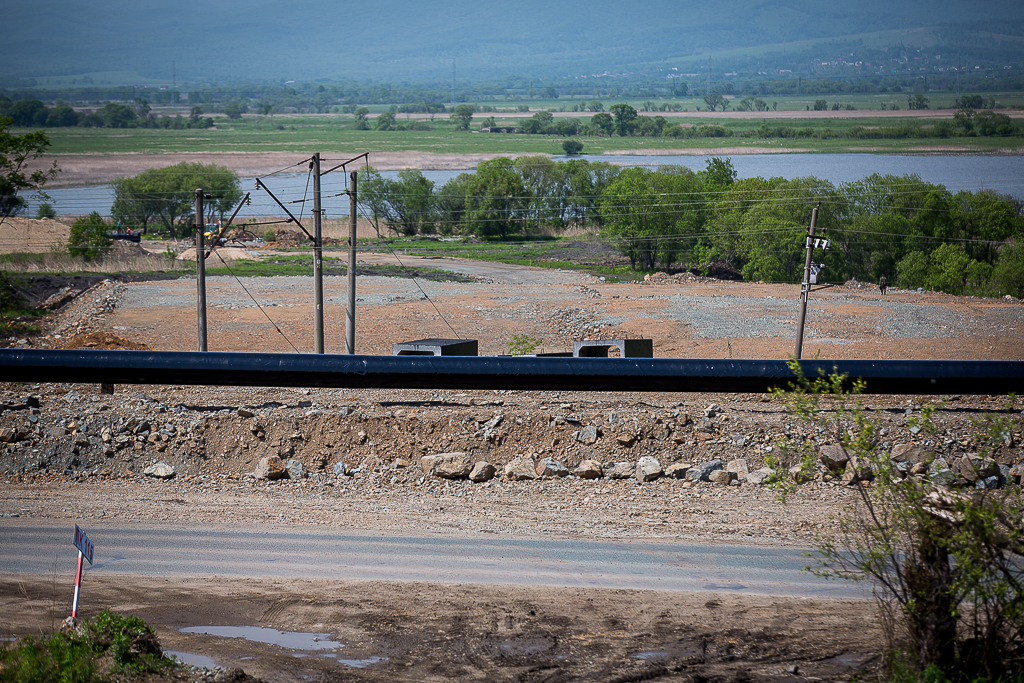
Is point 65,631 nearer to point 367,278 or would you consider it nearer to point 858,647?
point 858,647

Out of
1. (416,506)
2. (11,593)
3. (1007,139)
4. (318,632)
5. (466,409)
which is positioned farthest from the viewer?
(1007,139)

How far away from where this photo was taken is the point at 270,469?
46.4 ft

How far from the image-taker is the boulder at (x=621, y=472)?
1397 cm

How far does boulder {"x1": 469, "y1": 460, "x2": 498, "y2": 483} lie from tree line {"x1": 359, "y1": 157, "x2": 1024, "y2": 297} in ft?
185

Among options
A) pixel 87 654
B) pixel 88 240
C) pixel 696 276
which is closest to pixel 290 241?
pixel 88 240

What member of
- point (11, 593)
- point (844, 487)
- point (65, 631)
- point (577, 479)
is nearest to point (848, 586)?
point (844, 487)

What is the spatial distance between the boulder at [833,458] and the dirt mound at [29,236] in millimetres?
76575

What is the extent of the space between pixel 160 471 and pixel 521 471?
262 inches

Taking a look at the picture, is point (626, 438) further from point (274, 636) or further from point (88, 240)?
point (88, 240)

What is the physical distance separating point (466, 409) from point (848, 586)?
8.12m

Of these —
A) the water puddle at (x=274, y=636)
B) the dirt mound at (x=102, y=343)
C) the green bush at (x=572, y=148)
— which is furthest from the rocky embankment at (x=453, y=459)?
the green bush at (x=572, y=148)

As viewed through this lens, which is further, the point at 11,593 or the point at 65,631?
the point at 11,593

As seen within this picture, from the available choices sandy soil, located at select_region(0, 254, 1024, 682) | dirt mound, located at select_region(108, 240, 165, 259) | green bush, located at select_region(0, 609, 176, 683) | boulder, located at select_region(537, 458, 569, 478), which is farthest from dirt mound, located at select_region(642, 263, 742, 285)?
green bush, located at select_region(0, 609, 176, 683)

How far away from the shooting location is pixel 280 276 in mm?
68938
